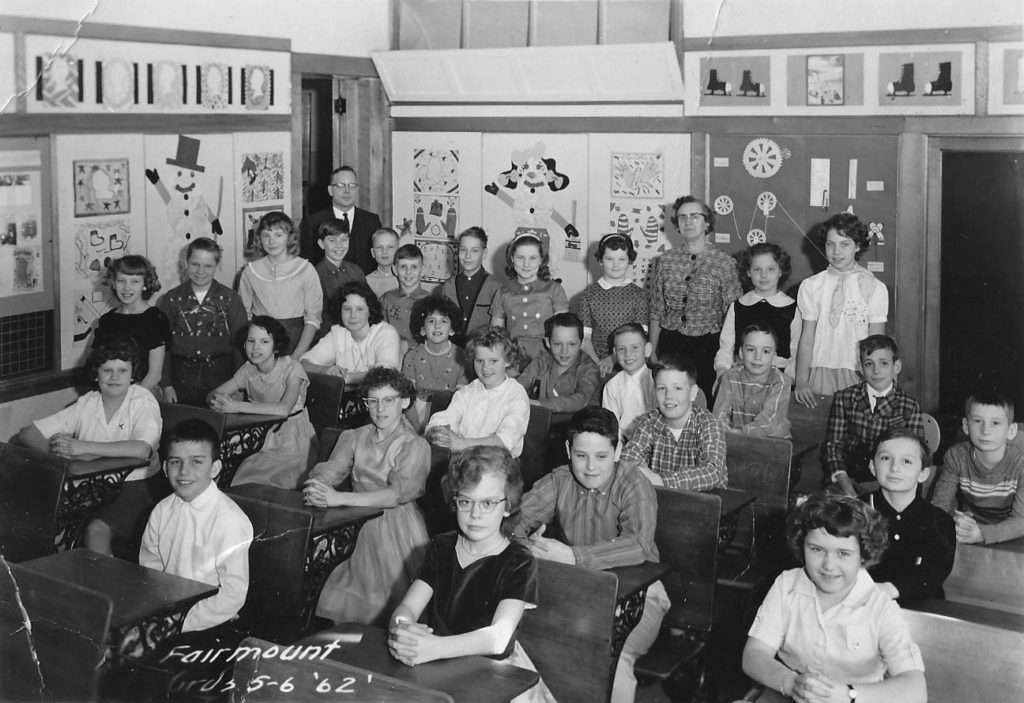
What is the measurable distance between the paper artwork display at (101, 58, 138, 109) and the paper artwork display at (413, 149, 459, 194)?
2331 millimetres

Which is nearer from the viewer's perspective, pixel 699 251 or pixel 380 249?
pixel 699 251

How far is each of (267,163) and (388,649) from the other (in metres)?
4.98

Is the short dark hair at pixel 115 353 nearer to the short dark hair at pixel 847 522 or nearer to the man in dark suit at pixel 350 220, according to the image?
the man in dark suit at pixel 350 220

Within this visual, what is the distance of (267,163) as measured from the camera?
7.23 metres

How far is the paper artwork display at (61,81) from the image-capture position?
5.68m

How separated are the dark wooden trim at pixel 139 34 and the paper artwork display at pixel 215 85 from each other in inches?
5.2

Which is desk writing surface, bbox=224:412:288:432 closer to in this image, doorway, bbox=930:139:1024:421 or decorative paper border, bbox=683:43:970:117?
decorative paper border, bbox=683:43:970:117

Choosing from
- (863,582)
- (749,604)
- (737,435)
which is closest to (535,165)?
(737,435)

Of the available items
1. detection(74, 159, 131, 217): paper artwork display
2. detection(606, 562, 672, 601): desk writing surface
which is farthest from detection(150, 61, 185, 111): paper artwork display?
detection(606, 562, 672, 601): desk writing surface

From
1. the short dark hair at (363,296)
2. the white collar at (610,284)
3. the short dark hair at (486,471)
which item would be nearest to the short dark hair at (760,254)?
the white collar at (610,284)

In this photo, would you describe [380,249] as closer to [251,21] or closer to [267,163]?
[267,163]

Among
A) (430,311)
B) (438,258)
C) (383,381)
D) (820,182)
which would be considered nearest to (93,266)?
(430,311)

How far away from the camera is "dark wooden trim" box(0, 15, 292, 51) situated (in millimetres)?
5512

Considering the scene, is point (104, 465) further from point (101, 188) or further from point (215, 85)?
point (215, 85)
